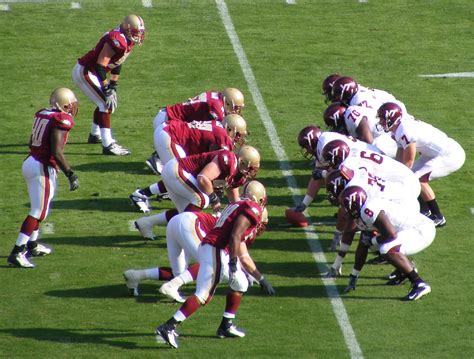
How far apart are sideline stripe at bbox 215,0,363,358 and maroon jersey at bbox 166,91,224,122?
1.39 meters

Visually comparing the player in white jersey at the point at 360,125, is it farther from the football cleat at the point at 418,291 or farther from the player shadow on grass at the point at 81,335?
the player shadow on grass at the point at 81,335

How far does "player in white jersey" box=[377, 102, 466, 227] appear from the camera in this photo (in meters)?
13.2

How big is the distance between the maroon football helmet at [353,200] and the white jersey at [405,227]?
8 centimetres

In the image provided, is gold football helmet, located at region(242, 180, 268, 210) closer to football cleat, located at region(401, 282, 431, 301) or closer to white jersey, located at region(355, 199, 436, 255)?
white jersey, located at region(355, 199, 436, 255)

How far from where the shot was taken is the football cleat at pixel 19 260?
12219 millimetres

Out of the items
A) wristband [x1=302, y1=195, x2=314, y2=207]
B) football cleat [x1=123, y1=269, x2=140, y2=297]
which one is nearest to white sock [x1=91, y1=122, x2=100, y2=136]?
wristband [x1=302, y1=195, x2=314, y2=207]

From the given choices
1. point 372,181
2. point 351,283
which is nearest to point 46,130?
point 372,181

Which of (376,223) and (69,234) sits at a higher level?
(376,223)

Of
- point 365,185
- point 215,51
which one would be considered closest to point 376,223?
point 365,185

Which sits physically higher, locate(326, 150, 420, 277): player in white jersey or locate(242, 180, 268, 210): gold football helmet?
locate(242, 180, 268, 210): gold football helmet

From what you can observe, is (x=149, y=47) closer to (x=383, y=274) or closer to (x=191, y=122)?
(x=191, y=122)

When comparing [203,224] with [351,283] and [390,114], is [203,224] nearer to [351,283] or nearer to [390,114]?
[351,283]

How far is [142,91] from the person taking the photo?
1766cm

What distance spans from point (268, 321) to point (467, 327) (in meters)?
1.75
